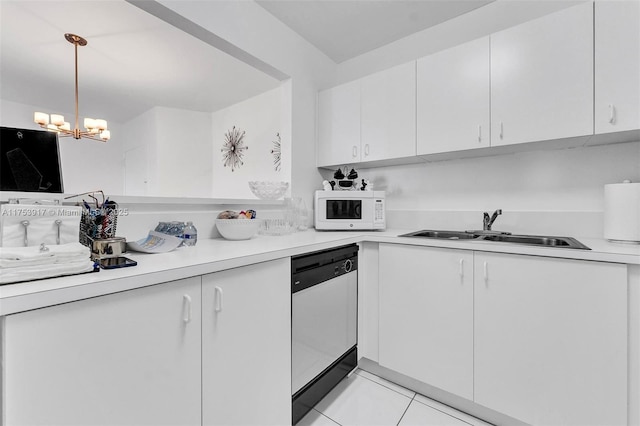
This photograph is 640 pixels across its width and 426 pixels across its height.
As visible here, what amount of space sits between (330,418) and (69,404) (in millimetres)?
1161

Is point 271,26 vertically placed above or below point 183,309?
above

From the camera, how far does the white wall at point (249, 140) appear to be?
362 centimetres

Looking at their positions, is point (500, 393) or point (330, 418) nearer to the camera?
point (500, 393)

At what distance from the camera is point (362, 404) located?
4.98 feet

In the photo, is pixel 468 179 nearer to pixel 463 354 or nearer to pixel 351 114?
pixel 351 114

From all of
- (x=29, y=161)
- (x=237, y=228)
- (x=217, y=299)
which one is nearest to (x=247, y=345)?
(x=217, y=299)

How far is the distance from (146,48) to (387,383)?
339 cm

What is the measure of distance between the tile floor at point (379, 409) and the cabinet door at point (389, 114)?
146cm

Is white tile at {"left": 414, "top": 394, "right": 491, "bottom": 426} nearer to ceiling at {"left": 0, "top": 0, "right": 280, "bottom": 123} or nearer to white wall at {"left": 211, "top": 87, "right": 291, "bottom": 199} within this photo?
white wall at {"left": 211, "top": 87, "right": 291, "bottom": 199}

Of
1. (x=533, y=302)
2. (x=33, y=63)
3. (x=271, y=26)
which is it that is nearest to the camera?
(x=533, y=302)

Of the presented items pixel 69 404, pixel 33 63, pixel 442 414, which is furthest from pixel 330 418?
pixel 33 63

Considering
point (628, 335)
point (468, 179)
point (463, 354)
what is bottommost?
point (463, 354)

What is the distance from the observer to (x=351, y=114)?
2.16m

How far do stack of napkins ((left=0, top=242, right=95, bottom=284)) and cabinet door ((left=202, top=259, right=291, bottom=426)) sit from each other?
319mm
